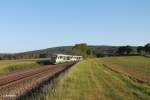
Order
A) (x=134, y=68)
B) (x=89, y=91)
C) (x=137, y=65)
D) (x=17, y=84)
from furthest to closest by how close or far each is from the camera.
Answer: (x=137, y=65) < (x=134, y=68) < (x=17, y=84) < (x=89, y=91)

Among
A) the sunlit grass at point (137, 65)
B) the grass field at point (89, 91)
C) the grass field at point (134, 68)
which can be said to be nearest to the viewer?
the grass field at point (89, 91)

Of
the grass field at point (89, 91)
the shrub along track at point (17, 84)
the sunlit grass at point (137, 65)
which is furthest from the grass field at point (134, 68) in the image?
the grass field at point (89, 91)

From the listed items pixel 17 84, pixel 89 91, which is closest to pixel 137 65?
pixel 17 84

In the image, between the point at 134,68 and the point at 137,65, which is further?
the point at 137,65

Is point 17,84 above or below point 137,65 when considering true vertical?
below

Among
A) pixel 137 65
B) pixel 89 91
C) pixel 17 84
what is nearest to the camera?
pixel 89 91

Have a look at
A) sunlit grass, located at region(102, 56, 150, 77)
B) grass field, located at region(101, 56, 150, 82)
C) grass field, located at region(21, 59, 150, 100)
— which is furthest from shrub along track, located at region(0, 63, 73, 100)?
sunlit grass, located at region(102, 56, 150, 77)

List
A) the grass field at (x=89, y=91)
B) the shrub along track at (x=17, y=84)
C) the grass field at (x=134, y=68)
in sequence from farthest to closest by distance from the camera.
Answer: the grass field at (x=134, y=68) → the shrub along track at (x=17, y=84) → the grass field at (x=89, y=91)

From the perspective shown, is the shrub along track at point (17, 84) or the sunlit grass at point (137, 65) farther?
the sunlit grass at point (137, 65)

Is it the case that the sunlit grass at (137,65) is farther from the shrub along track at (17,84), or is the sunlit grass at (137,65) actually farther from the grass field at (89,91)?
the grass field at (89,91)

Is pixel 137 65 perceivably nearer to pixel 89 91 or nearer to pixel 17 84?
pixel 17 84

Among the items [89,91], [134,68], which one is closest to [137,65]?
[134,68]

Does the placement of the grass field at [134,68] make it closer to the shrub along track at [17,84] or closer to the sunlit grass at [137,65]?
the sunlit grass at [137,65]

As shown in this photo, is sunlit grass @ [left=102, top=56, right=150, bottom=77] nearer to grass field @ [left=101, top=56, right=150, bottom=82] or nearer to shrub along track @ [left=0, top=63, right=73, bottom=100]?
grass field @ [left=101, top=56, right=150, bottom=82]
